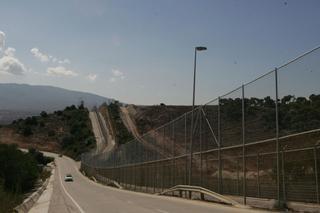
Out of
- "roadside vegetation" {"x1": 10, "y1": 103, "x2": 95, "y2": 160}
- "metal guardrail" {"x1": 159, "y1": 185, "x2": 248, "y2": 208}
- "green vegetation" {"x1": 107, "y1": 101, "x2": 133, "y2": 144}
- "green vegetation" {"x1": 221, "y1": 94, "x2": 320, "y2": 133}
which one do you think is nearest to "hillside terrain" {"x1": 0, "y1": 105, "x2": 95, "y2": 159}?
"roadside vegetation" {"x1": 10, "y1": 103, "x2": 95, "y2": 160}

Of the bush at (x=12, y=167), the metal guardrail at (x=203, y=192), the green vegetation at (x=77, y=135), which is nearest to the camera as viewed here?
the metal guardrail at (x=203, y=192)

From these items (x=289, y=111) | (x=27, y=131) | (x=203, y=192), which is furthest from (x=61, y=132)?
(x=289, y=111)

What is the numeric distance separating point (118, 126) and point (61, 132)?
29353 mm

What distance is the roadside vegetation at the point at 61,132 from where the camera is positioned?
523ft

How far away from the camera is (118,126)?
149500mm

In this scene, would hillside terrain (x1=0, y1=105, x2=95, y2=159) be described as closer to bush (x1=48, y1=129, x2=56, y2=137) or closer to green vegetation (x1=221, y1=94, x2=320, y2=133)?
bush (x1=48, y1=129, x2=56, y2=137)

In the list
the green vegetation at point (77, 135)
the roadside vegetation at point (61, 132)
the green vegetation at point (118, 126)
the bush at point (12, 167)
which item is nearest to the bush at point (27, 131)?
the roadside vegetation at point (61, 132)

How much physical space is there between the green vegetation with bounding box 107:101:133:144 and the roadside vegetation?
7129 millimetres

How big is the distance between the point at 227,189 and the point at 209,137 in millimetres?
4101

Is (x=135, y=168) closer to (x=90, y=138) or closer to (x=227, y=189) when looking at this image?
(x=227, y=189)

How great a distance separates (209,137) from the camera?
31344 millimetres

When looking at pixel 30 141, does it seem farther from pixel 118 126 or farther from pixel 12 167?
pixel 12 167

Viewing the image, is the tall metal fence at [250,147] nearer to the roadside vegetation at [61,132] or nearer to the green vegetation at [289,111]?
the green vegetation at [289,111]

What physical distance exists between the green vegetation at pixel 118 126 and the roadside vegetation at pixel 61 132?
7129mm
